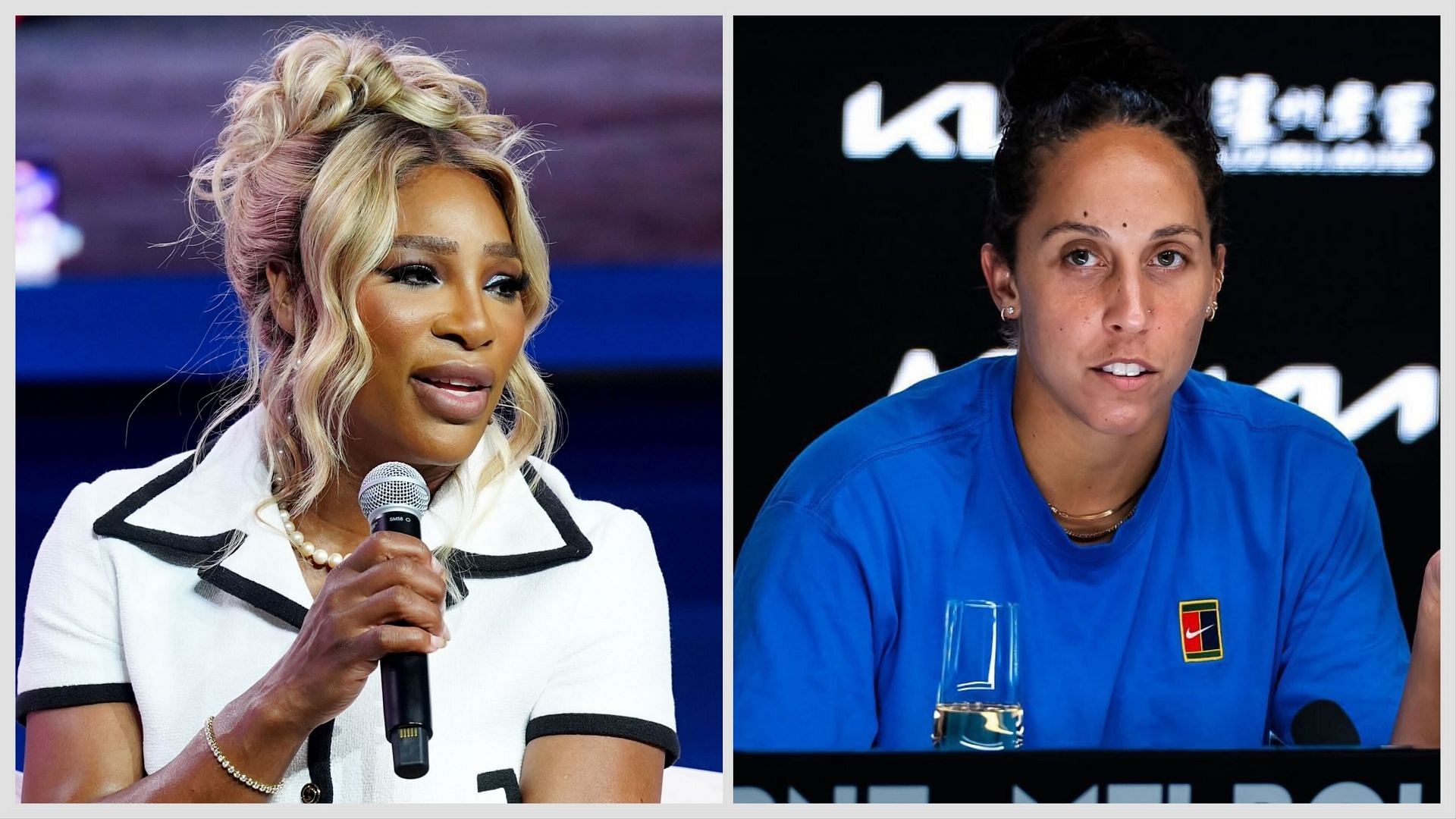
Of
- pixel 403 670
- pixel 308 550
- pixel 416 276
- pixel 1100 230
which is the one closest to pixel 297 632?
pixel 308 550

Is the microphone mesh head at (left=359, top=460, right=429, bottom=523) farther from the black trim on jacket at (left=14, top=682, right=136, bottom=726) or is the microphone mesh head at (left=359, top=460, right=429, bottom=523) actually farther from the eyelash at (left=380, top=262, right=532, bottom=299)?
the black trim on jacket at (left=14, top=682, right=136, bottom=726)

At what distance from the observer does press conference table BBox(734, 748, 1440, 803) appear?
230 cm

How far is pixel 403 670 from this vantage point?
207 centimetres

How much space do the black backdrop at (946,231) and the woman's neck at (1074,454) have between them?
282 millimetres

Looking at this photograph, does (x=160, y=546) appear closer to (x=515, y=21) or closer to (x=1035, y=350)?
(x=515, y=21)

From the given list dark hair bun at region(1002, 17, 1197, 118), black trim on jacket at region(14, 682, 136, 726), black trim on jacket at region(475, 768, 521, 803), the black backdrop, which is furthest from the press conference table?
dark hair bun at region(1002, 17, 1197, 118)

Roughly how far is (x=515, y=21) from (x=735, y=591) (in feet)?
3.23

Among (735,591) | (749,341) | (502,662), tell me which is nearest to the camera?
(502,662)

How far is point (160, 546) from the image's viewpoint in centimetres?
245

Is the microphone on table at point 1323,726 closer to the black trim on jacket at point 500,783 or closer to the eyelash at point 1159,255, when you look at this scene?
the eyelash at point 1159,255

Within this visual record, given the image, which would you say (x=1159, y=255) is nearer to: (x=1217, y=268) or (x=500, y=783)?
(x=1217, y=268)

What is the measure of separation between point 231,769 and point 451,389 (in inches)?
24.2

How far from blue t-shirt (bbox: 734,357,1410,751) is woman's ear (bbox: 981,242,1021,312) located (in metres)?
0.11

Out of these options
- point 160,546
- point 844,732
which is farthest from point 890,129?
point 160,546
